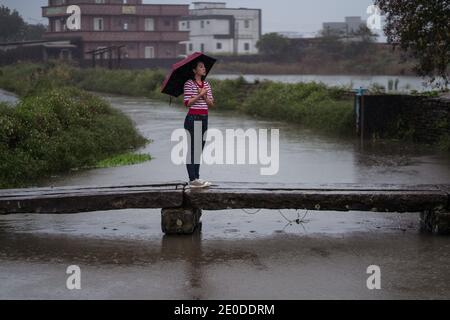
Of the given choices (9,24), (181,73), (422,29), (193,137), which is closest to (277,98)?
(422,29)

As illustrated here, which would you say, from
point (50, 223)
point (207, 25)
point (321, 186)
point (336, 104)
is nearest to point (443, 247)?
point (321, 186)

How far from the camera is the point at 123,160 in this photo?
51.8ft

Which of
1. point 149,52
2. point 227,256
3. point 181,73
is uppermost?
point 149,52

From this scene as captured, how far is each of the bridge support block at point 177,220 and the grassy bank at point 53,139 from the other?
393 centimetres

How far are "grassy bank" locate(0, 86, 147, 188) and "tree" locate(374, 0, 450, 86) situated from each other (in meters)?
6.36

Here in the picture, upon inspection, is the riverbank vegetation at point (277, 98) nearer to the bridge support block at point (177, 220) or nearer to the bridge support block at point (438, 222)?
the bridge support block at point (438, 222)

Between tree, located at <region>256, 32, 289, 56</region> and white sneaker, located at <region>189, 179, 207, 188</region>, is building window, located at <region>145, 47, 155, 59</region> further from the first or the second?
white sneaker, located at <region>189, 179, 207, 188</region>

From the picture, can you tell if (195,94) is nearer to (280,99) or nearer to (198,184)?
(198,184)

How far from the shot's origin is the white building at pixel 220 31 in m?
91.6

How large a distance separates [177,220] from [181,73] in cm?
194

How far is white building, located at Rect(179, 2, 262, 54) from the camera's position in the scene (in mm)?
91625

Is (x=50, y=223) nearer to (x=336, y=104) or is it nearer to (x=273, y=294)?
(x=273, y=294)

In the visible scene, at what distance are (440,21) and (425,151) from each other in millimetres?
3119

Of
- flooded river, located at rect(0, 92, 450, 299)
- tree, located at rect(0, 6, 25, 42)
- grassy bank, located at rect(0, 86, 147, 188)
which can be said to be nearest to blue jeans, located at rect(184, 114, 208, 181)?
flooded river, located at rect(0, 92, 450, 299)
